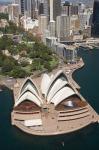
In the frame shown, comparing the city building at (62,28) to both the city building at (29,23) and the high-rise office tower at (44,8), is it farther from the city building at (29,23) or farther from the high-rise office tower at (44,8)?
the city building at (29,23)

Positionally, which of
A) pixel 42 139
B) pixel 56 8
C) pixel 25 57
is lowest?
pixel 42 139

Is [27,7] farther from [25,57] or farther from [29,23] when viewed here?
[25,57]

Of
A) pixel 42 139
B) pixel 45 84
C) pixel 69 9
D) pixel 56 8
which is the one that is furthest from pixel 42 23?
pixel 42 139

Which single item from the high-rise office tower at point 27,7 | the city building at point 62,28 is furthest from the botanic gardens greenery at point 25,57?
the high-rise office tower at point 27,7

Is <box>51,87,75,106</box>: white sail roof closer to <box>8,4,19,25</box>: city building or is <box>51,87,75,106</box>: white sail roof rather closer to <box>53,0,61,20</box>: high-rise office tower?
<box>53,0,61,20</box>: high-rise office tower

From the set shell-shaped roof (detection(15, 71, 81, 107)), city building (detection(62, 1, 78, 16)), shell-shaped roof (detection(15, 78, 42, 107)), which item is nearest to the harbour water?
shell-shaped roof (detection(15, 78, 42, 107))
